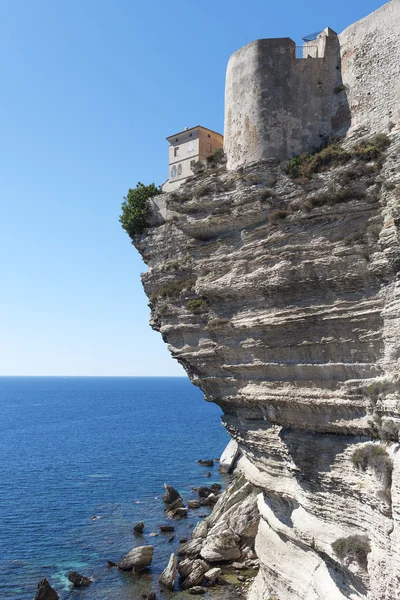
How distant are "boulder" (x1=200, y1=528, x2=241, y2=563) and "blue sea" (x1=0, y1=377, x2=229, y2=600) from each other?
3064 mm

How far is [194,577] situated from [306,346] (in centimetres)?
1724

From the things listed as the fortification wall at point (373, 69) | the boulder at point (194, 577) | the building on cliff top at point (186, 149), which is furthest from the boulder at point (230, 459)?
the fortification wall at point (373, 69)

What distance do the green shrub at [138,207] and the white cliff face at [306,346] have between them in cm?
327

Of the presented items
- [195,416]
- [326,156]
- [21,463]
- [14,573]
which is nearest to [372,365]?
[326,156]

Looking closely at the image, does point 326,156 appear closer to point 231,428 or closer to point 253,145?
point 253,145

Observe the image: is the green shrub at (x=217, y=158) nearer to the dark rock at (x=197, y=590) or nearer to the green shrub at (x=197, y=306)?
the green shrub at (x=197, y=306)

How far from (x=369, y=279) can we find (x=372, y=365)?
2.80 m

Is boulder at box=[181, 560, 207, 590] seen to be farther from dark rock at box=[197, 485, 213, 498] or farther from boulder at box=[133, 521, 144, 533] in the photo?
dark rock at box=[197, 485, 213, 498]

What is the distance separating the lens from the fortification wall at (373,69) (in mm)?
18750

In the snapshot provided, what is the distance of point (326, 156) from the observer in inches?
802

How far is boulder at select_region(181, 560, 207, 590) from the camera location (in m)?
29.7

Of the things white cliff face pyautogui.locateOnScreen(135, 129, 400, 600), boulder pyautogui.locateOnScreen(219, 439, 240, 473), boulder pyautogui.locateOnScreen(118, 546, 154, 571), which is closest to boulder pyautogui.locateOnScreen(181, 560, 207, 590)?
boulder pyautogui.locateOnScreen(118, 546, 154, 571)

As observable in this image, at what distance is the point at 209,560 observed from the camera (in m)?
32.0

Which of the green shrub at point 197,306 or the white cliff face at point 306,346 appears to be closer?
the white cliff face at point 306,346
